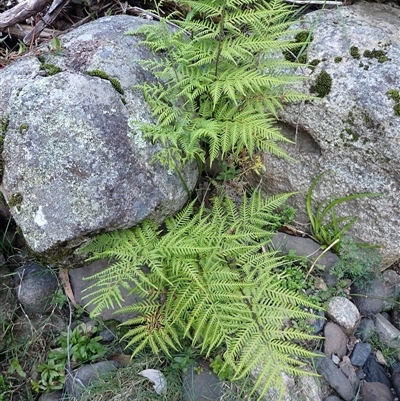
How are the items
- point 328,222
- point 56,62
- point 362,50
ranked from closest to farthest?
point 56,62 < point 362,50 < point 328,222

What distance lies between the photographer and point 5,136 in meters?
2.86

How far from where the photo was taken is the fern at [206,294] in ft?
9.12

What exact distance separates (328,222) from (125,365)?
78.1 inches

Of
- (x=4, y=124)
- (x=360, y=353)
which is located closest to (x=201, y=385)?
(x=360, y=353)

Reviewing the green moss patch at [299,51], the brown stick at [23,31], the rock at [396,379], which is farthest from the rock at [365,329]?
the brown stick at [23,31]

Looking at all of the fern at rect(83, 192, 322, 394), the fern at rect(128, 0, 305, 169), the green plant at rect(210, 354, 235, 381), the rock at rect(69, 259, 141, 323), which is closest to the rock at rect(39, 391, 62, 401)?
the rock at rect(69, 259, 141, 323)

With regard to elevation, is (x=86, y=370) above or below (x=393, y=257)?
below

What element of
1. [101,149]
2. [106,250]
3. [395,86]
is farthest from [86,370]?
[395,86]

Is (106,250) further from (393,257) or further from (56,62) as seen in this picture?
(393,257)

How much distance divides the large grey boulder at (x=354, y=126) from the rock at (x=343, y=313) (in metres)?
0.52

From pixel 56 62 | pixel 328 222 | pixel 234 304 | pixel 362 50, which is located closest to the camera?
pixel 234 304

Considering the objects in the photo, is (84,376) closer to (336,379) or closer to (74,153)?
(74,153)

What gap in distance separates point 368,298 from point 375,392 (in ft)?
2.29

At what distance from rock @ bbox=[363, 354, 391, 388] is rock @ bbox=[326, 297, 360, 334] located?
0.25 m
